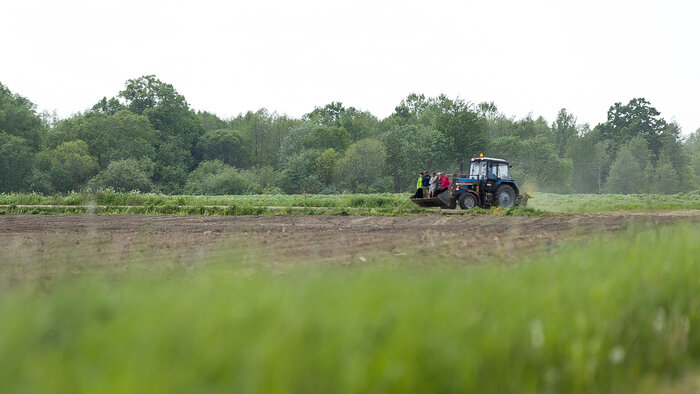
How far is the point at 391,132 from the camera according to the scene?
72312mm

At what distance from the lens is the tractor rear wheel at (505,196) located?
2700 cm

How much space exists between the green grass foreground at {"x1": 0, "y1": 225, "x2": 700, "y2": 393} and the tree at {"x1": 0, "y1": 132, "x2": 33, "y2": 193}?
6919 cm

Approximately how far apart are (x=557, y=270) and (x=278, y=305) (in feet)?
9.35

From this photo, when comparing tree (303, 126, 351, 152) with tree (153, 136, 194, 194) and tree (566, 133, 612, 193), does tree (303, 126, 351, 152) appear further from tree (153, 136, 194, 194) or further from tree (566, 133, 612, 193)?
tree (566, 133, 612, 193)

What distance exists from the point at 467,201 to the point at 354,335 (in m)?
23.7

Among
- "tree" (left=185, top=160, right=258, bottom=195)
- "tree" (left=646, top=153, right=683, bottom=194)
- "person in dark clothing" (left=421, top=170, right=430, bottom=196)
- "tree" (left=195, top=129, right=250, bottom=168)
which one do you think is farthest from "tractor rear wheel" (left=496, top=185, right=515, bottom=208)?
"tree" (left=195, top=129, right=250, bottom=168)

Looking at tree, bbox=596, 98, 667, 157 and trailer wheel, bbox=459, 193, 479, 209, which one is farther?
tree, bbox=596, 98, 667, 157

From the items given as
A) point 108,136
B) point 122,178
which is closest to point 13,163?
point 122,178

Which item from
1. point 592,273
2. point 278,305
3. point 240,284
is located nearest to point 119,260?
point 240,284

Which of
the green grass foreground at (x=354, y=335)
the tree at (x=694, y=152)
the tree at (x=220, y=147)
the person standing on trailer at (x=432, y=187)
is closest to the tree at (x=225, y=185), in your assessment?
the tree at (x=220, y=147)

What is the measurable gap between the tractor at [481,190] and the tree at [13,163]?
54822 mm

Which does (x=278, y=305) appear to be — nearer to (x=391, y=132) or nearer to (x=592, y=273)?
(x=592, y=273)

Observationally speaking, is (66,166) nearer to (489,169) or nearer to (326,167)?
(326,167)

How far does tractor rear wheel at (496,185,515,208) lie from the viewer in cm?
2700
